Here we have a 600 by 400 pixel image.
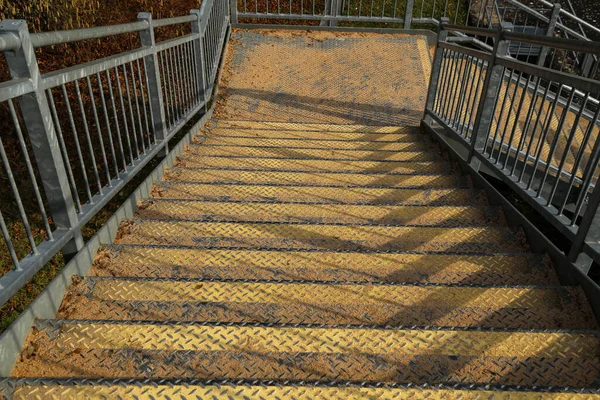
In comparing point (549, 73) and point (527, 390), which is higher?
point (549, 73)

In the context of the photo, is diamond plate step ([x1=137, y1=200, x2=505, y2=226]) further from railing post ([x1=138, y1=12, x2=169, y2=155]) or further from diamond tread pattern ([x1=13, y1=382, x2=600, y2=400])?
diamond tread pattern ([x1=13, y1=382, x2=600, y2=400])

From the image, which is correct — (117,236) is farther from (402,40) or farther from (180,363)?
(402,40)

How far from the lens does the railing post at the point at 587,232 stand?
214 centimetres

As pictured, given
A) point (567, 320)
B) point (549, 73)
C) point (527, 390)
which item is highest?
point (549, 73)

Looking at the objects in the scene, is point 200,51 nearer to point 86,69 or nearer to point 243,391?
point 86,69

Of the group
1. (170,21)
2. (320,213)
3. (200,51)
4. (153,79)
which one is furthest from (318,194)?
(200,51)

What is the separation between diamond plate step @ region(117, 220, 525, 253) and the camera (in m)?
2.90

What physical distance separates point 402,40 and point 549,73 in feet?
20.8

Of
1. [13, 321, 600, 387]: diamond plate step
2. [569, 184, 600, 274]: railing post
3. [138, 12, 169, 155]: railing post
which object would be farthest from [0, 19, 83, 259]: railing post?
[569, 184, 600, 274]: railing post

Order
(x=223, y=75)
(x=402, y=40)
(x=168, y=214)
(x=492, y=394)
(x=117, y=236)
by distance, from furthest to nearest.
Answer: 1. (x=402, y=40)
2. (x=223, y=75)
3. (x=168, y=214)
4. (x=117, y=236)
5. (x=492, y=394)

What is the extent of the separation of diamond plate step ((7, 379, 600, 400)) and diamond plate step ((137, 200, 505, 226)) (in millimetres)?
1708

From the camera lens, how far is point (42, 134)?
2029 mm

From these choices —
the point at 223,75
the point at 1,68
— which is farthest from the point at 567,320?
the point at 1,68

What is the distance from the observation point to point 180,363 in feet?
5.83
